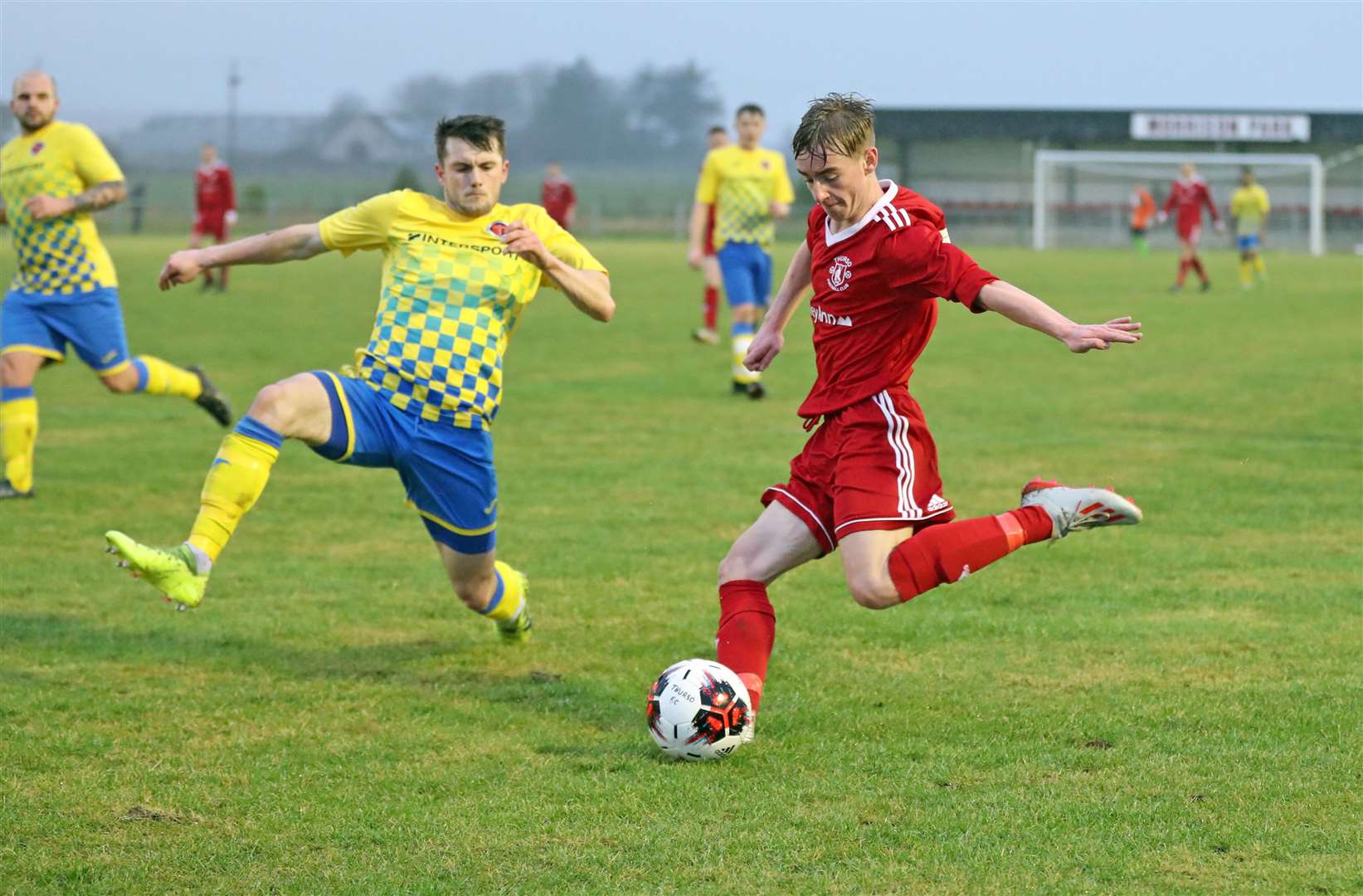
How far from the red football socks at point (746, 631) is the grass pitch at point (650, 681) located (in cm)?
22

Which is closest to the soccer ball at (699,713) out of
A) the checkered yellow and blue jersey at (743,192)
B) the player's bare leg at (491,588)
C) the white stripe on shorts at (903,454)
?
the white stripe on shorts at (903,454)

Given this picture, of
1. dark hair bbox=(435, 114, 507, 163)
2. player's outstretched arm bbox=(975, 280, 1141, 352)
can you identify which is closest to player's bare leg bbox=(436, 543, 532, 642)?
dark hair bbox=(435, 114, 507, 163)

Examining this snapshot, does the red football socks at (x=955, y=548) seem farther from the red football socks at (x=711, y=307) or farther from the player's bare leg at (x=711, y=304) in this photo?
the red football socks at (x=711, y=307)

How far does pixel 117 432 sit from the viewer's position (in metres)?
11.8

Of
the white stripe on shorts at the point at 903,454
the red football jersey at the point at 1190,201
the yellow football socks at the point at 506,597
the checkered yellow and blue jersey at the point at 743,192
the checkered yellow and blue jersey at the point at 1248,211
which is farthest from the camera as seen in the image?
the checkered yellow and blue jersey at the point at 1248,211

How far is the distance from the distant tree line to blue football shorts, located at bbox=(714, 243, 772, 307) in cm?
9006

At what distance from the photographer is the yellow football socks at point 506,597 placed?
5867 mm

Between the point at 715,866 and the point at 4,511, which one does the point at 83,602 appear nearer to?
the point at 4,511

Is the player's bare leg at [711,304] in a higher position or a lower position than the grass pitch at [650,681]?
higher

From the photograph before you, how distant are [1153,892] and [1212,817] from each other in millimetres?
554

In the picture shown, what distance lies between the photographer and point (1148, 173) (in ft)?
169

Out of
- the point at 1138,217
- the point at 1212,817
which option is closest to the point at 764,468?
the point at 1212,817

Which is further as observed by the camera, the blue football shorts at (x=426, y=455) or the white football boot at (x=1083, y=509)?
the blue football shorts at (x=426, y=455)

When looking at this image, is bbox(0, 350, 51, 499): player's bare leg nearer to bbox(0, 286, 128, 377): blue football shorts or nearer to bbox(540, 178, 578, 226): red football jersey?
bbox(0, 286, 128, 377): blue football shorts
